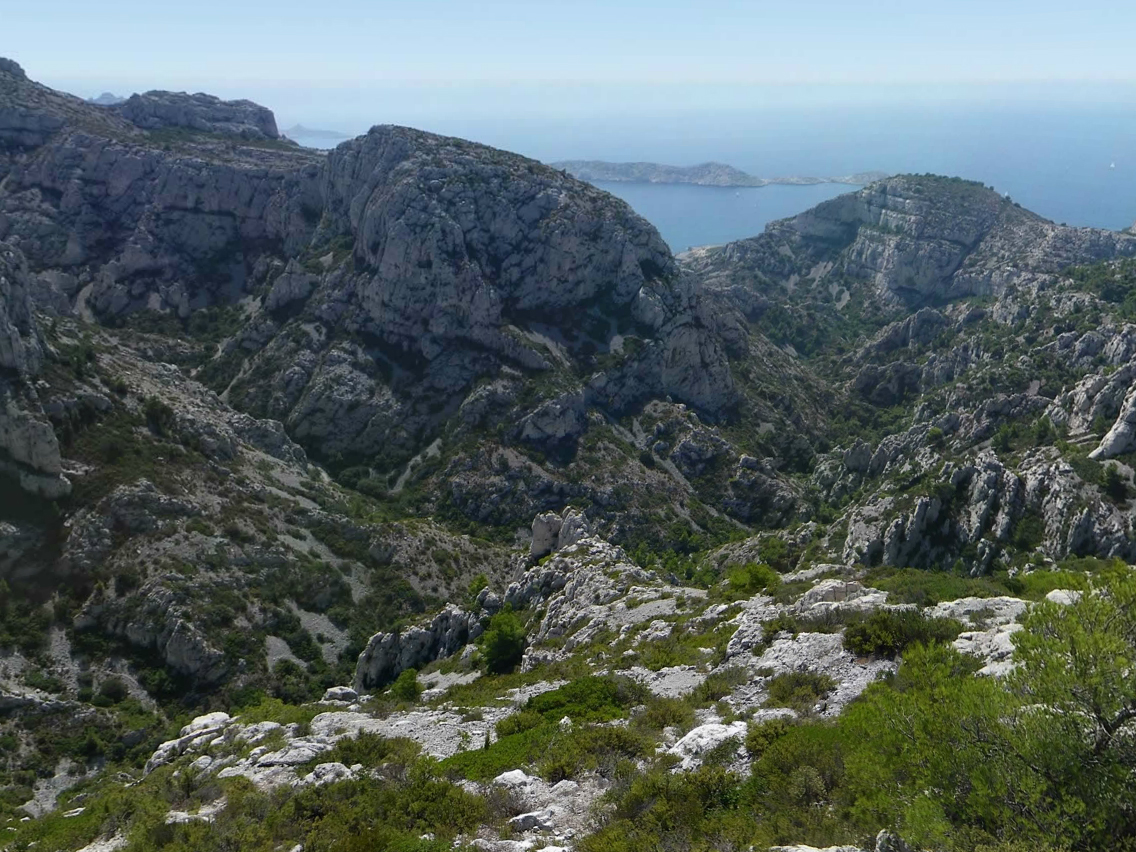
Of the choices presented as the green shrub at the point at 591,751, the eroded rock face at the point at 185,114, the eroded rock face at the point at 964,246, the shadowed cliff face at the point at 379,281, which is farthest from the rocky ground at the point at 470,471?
the eroded rock face at the point at 185,114

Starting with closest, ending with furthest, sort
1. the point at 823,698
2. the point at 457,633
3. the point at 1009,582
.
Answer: the point at 823,698, the point at 1009,582, the point at 457,633

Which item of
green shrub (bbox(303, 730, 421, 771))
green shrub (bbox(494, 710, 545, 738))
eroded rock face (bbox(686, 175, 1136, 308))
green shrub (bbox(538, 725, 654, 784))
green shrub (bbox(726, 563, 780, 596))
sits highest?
eroded rock face (bbox(686, 175, 1136, 308))

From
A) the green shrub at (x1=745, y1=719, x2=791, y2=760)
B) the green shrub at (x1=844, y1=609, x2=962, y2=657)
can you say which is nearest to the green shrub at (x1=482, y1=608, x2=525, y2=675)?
the green shrub at (x1=844, y1=609, x2=962, y2=657)

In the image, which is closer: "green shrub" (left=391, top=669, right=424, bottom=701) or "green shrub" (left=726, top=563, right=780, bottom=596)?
"green shrub" (left=391, top=669, right=424, bottom=701)

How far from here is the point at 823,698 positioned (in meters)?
22.5

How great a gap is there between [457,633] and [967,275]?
16894 centimetres

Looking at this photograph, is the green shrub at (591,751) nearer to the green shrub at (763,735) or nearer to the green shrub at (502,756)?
the green shrub at (502,756)

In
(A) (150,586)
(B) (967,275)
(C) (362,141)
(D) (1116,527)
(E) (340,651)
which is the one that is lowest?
(E) (340,651)

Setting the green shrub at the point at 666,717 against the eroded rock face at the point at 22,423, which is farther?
the eroded rock face at the point at 22,423

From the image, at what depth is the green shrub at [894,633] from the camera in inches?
950

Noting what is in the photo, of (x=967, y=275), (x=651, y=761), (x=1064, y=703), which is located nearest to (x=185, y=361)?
(x=651, y=761)

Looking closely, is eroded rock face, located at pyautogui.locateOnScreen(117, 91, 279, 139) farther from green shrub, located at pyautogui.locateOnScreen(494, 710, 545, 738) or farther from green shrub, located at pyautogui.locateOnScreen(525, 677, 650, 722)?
green shrub, located at pyautogui.locateOnScreen(494, 710, 545, 738)

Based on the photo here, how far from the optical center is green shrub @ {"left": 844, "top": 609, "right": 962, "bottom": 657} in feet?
79.2

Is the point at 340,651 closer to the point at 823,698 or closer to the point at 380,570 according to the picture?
the point at 380,570
